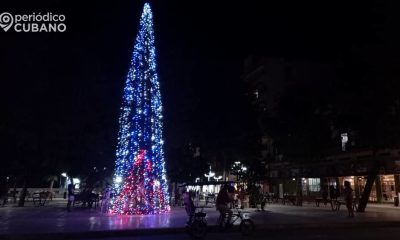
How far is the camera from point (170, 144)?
3572 centimetres

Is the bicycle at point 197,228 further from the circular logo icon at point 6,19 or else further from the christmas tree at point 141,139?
the circular logo icon at point 6,19

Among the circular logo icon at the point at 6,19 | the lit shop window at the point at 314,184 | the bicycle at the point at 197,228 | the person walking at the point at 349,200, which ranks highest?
the circular logo icon at the point at 6,19

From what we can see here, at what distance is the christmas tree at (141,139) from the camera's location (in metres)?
21.4

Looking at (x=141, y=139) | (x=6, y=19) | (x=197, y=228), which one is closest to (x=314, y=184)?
(x=141, y=139)

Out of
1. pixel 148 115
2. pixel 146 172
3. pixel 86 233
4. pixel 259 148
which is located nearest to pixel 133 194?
pixel 146 172

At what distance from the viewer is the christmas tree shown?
21.4m

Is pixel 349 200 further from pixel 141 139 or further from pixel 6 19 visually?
pixel 6 19

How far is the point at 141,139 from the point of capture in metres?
21.5

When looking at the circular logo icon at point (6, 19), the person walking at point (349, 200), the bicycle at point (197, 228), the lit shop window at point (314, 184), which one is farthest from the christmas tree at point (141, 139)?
the lit shop window at point (314, 184)

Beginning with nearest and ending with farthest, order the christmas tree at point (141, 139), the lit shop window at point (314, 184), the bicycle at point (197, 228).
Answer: the bicycle at point (197, 228)
the christmas tree at point (141, 139)
the lit shop window at point (314, 184)

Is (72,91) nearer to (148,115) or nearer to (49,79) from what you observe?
(49,79)

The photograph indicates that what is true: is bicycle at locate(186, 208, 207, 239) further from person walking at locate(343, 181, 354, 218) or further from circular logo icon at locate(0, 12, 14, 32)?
circular logo icon at locate(0, 12, 14, 32)

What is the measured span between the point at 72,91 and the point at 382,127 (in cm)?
2042

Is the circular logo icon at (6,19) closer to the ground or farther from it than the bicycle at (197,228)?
farther from it
